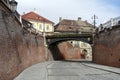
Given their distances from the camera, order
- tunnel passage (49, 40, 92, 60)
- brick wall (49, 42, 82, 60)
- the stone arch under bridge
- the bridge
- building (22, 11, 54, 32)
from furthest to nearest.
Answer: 1. building (22, 11, 54, 32)
2. brick wall (49, 42, 82, 60)
3. tunnel passage (49, 40, 92, 60)
4. the bridge
5. the stone arch under bridge

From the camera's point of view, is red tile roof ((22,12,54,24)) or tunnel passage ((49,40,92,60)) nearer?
tunnel passage ((49,40,92,60))

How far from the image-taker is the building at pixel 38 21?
85.9m

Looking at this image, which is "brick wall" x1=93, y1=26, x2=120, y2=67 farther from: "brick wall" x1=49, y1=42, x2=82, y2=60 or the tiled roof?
the tiled roof

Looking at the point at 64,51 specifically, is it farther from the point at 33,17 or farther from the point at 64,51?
the point at 33,17

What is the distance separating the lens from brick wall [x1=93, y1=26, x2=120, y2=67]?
35.2m

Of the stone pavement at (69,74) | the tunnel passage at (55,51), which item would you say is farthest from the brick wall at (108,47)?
the tunnel passage at (55,51)

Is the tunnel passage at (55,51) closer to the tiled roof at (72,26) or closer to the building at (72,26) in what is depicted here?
the building at (72,26)

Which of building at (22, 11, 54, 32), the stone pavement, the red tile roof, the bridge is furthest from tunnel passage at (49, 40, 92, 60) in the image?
the stone pavement

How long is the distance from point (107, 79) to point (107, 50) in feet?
64.9

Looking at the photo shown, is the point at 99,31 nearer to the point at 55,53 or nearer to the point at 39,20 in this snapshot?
the point at 55,53

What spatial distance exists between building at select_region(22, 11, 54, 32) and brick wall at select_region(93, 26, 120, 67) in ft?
132

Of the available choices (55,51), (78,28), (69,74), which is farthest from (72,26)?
(69,74)

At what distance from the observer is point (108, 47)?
39.3 m

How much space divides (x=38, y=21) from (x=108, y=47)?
51.2 metres
